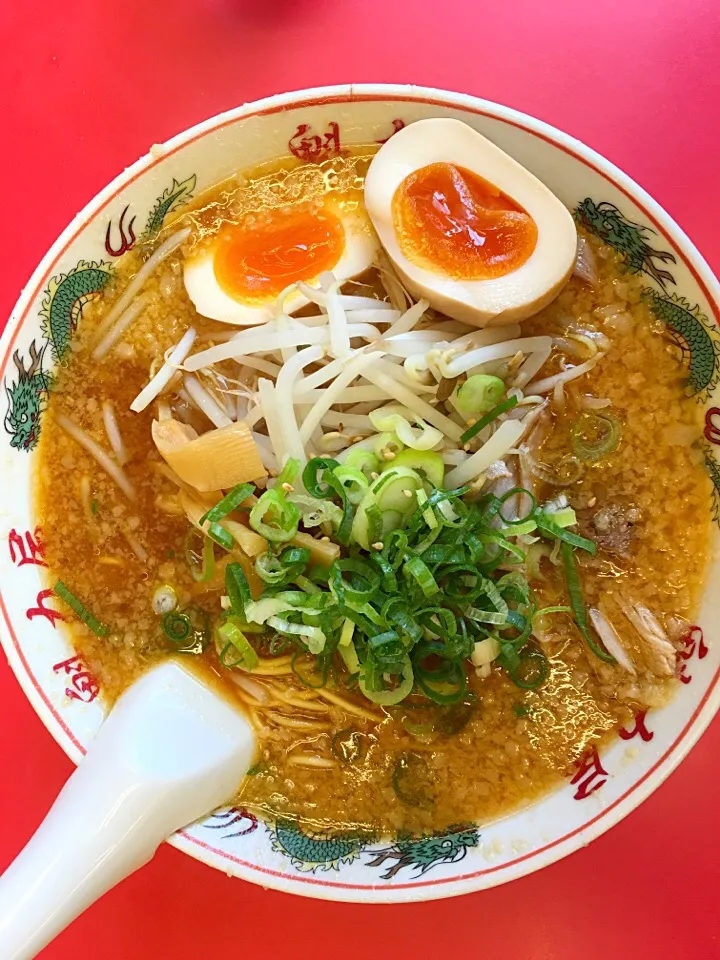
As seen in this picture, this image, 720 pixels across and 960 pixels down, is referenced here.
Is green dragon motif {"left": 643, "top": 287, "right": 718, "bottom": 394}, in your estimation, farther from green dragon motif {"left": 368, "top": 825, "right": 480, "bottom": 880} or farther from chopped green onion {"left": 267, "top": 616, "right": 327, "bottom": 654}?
green dragon motif {"left": 368, "top": 825, "right": 480, "bottom": 880}

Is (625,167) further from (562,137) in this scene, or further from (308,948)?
(308,948)

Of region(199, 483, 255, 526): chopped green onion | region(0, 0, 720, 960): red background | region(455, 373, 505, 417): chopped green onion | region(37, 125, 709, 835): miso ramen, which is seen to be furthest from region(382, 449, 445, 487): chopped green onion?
region(0, 0, 720, 960): red background

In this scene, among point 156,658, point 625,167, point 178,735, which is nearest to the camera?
point 178,735

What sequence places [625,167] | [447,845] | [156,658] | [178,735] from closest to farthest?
[178,735] < [447,845] < [156,658] < [625,167]

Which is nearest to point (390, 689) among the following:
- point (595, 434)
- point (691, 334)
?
point (595, 434)

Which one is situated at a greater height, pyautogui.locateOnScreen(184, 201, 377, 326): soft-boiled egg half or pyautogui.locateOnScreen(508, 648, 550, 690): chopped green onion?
pyautogui.locateOnScreen(184, 201, 377, 326): soft-boiled egg half

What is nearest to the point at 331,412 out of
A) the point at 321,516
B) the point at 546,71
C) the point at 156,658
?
the point at 321,516

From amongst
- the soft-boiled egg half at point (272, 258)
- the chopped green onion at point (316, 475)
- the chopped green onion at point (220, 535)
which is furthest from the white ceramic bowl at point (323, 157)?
the chopped green onion at point (316, 475)
